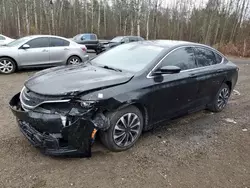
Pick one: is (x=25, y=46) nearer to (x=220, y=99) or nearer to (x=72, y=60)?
(x=72, y=60)

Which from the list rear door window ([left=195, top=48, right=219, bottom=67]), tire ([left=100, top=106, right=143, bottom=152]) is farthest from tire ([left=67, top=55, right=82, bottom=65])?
tire ([left=100, top=106, right=143, bottom=152])

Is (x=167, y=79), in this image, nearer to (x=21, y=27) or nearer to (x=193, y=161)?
(x=193, y=161)

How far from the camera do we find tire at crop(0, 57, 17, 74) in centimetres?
822

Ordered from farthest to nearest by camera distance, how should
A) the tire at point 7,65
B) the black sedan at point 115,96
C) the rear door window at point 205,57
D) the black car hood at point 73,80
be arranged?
the tire at point 7,65, the rear door window at point 205,57, the black car hood at point 73,80, the black sedan at point 115,96

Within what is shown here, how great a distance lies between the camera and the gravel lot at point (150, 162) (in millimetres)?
2746

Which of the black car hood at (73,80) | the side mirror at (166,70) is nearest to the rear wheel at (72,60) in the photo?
the black car hood at (73,80)

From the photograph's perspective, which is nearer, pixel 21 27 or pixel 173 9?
pixel 21 27

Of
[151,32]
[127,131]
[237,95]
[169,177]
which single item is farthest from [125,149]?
[151,32]

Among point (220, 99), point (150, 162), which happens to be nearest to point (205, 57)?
point (220, 99)

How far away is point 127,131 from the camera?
336cm

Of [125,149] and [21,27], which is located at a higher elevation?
[21,27]

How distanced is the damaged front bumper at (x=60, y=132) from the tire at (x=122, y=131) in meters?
0.24

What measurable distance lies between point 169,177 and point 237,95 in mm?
4794

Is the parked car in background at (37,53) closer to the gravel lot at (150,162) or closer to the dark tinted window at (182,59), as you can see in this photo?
the gravel lot at (150,162)
